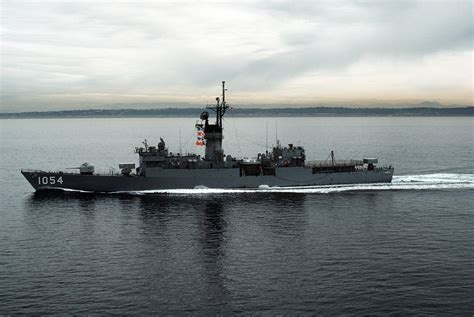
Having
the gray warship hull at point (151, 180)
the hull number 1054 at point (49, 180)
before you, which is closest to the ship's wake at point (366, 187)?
the gray warship hull at point (151, 180)

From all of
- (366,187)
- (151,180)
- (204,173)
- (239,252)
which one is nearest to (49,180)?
(151,180)

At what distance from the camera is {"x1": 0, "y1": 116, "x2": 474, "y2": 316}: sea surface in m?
27.9

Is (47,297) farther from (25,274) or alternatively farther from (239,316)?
(239,316)

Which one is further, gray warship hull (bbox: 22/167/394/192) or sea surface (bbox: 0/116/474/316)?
gray warship hull (bbox: 22/167/394/192)

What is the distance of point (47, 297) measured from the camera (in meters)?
28.4

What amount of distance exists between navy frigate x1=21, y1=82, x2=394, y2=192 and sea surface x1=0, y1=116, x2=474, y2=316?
191 cm

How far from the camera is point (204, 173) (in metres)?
62.2

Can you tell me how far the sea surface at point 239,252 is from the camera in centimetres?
2794

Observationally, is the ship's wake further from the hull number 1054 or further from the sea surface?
the hull number 1054

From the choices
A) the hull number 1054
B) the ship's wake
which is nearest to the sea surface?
the ship's wake

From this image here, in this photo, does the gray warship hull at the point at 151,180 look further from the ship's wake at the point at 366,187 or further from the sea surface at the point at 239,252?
the sea surface at the point at 239,252

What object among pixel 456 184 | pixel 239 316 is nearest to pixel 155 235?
pixel 239 316

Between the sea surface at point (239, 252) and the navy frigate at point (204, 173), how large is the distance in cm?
191

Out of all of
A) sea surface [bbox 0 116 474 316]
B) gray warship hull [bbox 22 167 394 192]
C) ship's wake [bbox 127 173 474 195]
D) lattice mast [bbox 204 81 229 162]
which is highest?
lattice mast [bbox 204 81 229 162]
